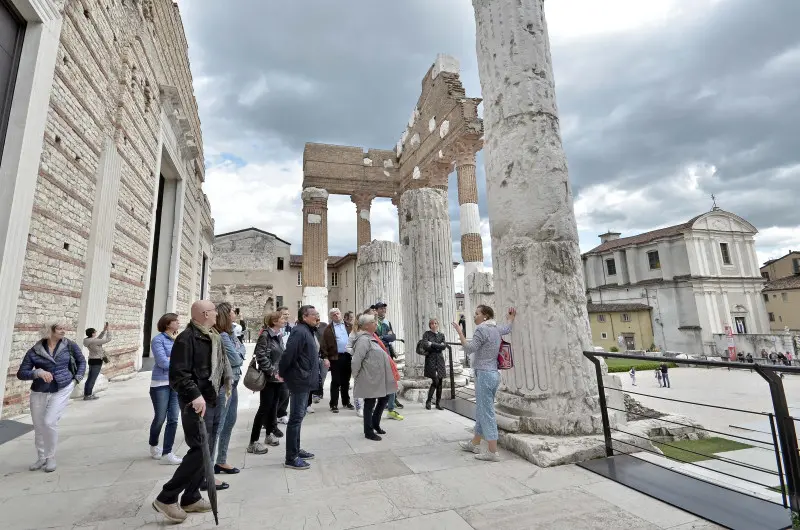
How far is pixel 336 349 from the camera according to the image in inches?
207

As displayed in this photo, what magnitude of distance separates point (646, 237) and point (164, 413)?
39181mm

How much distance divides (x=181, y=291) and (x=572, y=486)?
1491cm

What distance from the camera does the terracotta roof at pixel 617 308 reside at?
1251 inches

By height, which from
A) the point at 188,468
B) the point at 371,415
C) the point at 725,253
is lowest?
the point at 371,415

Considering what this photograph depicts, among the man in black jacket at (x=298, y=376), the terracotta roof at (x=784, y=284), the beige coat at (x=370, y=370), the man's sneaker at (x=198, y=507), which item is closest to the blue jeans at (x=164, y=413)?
the man in black jacket at (x=298, y=376)

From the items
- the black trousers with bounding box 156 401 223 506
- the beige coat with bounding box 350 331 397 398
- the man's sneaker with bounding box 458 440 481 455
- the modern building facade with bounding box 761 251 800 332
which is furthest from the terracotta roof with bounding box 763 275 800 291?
the black trousers with bounding box 156 401 223 506

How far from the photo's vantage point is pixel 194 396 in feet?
7.84

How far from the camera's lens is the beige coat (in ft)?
13.8

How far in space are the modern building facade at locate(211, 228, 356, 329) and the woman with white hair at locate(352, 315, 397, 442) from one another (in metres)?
24.9

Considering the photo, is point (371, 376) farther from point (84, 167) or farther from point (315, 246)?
point (315, 246)

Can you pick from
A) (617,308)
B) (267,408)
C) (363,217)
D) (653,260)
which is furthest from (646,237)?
(267,408)

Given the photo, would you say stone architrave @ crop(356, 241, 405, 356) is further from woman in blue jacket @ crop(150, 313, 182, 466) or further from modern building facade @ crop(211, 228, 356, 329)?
modern building facade @ crop(211, 228, 356, 329)

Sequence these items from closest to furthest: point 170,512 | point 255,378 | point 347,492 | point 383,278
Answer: point 170,512 < point 347,492 < point 255,378 < point 383,278

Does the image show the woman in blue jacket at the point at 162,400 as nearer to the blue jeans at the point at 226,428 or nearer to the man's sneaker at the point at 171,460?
the man's sneaker at the point at 171,460
